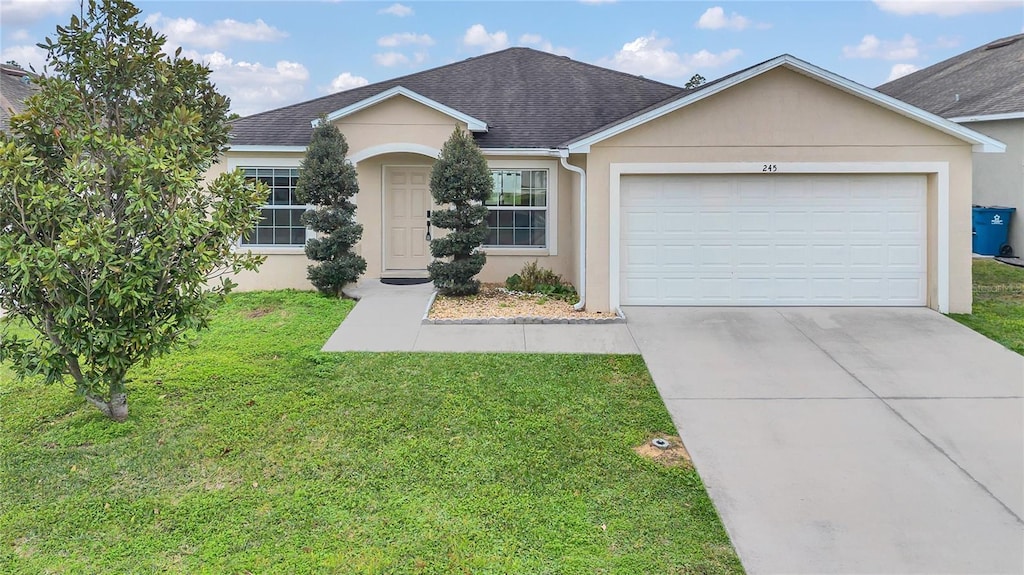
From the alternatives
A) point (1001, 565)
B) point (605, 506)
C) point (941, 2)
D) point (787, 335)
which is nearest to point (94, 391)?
point (605, 506)

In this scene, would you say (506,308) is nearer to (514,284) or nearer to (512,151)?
(514,284)

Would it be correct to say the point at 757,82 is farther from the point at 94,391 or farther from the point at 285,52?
the point at 285,52

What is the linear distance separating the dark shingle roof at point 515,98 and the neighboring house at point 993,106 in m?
7.24

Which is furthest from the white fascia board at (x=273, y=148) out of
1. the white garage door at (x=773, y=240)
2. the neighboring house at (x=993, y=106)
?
the neighboring house at (x=993, y=106)

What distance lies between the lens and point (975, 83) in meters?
17.5

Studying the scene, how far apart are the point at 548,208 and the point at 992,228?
10135 mm

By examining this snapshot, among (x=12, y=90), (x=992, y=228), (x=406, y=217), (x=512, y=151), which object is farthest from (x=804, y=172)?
(x=12, y=90)

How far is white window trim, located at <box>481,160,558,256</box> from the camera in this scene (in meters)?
12.2

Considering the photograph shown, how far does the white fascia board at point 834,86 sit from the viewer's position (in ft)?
30.3

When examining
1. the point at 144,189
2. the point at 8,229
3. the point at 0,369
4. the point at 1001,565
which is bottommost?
the point at 1001,565

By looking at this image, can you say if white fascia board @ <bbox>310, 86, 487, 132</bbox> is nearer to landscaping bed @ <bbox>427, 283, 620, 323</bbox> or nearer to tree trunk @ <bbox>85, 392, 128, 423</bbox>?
landscaping bed @ <bbox>427, 283, 620, 323</bbox>

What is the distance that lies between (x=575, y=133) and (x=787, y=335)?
6.07 metres

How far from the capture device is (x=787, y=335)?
335 inches

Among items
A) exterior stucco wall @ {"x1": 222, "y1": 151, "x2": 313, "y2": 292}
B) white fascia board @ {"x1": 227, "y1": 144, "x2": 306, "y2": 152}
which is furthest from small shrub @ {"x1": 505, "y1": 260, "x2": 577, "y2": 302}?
white fascia board @ {"x1": 227, "y1": 144, "x2": 306, "y2": 152}
